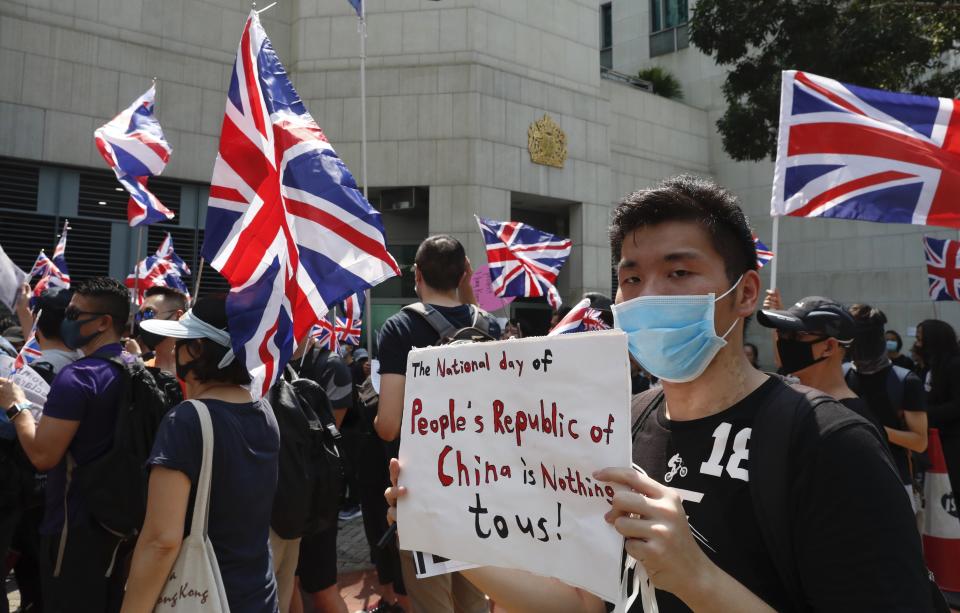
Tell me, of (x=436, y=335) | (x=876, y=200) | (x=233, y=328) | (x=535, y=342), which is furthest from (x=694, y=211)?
(x=876, y=200)

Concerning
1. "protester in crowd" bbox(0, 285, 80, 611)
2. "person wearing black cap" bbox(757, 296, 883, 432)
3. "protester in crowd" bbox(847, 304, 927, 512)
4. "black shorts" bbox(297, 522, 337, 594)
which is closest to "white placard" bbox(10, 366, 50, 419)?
"protester in crowd" bbox(0, 285, 80, 611)

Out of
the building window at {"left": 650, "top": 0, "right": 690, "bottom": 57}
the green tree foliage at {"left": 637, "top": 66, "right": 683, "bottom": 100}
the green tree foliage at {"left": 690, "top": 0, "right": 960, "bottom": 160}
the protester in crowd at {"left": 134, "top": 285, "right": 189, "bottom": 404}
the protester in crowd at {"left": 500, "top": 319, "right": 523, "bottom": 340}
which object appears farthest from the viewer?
the building window at {"left": 650, "top": 0, "right": 690, "bottom": 57}

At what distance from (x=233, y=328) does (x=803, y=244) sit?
25.4 meters

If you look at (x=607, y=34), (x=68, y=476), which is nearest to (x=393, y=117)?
(x=607, y=34)

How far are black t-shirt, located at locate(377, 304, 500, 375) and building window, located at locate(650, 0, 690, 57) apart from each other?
25.3 meters

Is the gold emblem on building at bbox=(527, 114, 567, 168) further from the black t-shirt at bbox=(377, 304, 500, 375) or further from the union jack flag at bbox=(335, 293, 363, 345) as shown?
the black t-shirt at bbox=(377, 304, 500, 375)

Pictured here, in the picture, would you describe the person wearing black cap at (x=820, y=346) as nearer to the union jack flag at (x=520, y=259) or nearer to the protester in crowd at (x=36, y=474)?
the protester in crowd at (x=36, y=474)

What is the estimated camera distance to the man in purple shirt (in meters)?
3.21

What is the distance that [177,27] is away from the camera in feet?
56.5

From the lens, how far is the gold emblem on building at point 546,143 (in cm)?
1944

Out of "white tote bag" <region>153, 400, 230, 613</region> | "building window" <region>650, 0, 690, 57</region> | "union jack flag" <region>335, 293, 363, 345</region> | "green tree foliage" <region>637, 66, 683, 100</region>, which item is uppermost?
"building window" <region>650, 0, 690, 57</region>

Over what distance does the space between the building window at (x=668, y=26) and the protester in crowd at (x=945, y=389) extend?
74.0ft

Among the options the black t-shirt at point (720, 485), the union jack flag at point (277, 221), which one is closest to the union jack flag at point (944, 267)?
the union jack flag at point (277, 221)

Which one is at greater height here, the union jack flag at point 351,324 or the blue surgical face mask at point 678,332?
the union jack flag at point 351,324
